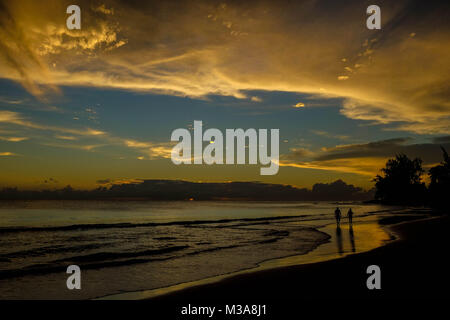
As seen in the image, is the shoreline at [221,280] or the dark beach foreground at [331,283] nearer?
the dark beach foreground at [331,283]

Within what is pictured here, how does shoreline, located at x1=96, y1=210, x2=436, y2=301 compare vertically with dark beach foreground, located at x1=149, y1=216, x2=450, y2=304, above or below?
below

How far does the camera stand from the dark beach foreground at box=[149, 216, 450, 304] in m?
9.77

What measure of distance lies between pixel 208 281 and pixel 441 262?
1054 centimetres

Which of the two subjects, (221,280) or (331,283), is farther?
(221,280)

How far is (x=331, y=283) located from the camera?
1115cm

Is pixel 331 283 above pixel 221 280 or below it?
above

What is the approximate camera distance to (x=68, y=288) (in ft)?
39.6

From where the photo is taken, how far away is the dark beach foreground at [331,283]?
977 cm

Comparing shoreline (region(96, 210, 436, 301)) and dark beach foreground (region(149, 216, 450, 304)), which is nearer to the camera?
dark beach foreground (region(149, 216, 450, 304))

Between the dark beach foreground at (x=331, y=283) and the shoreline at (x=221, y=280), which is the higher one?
the dark beach foreground at (x=331, y=283)
